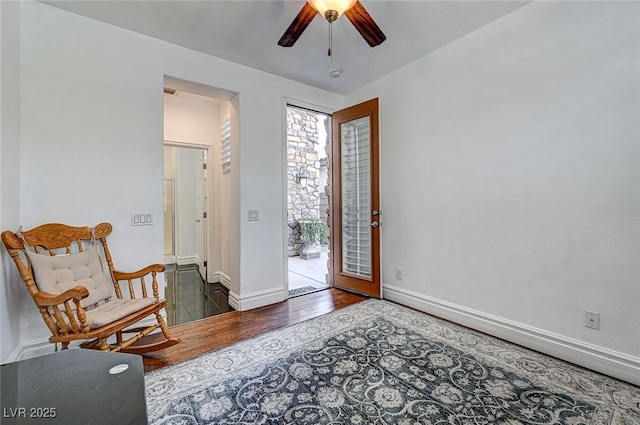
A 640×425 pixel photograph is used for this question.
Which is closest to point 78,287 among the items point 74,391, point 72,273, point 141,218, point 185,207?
point 72,273

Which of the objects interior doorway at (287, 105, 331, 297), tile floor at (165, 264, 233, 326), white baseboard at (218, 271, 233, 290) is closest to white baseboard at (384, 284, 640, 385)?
tile floor at (165, 264, 233, 326)

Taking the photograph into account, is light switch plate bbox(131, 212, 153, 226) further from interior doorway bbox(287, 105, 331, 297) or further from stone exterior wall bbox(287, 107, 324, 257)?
stone exterior wall bbox(287, 107, 324, 257)

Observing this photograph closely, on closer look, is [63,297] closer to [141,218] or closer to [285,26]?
[141,218]

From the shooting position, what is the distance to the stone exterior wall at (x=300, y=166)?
6.60 metres

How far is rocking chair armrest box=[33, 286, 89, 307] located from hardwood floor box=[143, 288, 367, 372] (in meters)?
0.70

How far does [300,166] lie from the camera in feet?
22.0

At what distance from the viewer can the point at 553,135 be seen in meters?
2.12

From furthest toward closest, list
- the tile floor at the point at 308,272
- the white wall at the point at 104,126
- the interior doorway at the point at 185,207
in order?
the interior doorway at the point at 185,207 < the tile floor at the point at 308,272 < the white wall at the point at 104,126

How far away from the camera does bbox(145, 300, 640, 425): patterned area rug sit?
59.4 inches

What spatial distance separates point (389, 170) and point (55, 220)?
3.22 metres

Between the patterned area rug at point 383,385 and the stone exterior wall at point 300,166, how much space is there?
170 inches

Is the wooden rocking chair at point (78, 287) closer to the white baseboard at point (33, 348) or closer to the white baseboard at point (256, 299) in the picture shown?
the white baseboard at point (33, 348)

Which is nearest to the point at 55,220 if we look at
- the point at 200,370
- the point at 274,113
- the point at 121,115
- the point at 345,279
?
the point at 121,115

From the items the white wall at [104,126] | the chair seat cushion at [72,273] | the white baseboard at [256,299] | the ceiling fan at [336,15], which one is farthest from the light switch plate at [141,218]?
the ceiling fan at [336,15]
